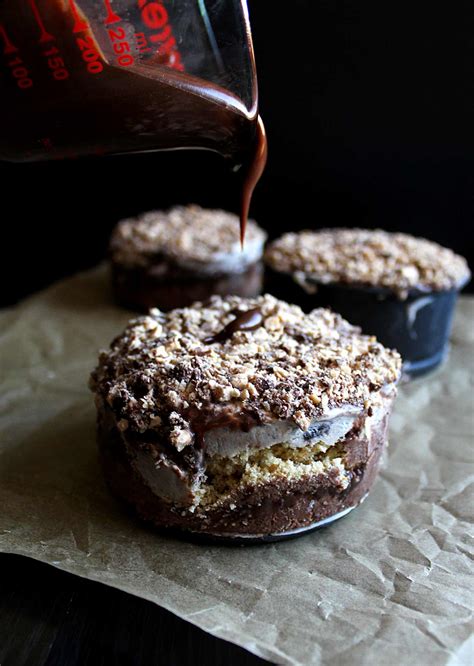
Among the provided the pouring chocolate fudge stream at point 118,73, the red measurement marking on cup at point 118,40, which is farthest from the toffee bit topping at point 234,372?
the red measurement marking on cup at point 118,40

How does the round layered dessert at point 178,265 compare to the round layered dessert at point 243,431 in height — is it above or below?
below

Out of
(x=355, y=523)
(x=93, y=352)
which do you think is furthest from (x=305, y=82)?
(x=355, y=523)

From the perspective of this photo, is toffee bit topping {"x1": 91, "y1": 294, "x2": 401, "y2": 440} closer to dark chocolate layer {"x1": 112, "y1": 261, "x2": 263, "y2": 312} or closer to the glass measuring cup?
the glass measuring cup

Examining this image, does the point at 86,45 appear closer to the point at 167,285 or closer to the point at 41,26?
the point at 41,26

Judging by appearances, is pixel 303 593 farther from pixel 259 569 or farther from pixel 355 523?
pixel 355 523

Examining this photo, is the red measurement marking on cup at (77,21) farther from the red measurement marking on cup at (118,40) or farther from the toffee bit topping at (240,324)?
the toffee bit topping at (240,324)
